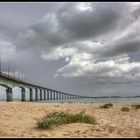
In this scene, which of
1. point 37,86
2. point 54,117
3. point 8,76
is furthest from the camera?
point 37,86

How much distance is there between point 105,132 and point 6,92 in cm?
7537

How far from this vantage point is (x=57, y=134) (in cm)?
1042

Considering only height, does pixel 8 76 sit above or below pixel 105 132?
above

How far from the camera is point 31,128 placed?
1202cm

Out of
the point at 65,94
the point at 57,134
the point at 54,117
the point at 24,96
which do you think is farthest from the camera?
the point at 65,94

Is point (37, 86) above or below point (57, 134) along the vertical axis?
above

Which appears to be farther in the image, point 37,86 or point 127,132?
point 37,86

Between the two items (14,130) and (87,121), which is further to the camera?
(87,121)

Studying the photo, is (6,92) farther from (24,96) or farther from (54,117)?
(54,117)

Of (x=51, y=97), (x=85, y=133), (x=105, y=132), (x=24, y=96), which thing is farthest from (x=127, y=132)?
(x=51, y=97)

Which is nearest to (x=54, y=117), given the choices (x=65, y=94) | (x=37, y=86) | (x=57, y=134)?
(x=57, y=134)

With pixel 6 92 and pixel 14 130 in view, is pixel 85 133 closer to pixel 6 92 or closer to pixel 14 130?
pixel 14 130

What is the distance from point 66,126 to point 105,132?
164 cm

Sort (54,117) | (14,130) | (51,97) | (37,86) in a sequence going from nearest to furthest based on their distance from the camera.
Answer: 1. (14,130)
2. (54,117)
3. (37,86)
4. (51,97)
